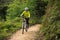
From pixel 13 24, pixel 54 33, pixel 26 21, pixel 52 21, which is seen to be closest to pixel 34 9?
pixel 13 24

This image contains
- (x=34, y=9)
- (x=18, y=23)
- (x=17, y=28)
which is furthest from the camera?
(x=34, y=9)

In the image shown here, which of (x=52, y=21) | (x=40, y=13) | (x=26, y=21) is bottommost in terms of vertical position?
(x=40, y=13)

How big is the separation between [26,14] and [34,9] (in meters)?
7.63

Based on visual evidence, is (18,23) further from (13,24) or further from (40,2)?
(40,2)

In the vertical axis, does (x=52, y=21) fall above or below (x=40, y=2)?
above

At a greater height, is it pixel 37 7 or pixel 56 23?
pixel 56 23

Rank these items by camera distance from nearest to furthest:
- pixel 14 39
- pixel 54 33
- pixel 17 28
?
pixel 54 33
pixel 14 39
pixel 17 28

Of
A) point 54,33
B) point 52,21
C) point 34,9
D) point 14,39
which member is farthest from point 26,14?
point 34,9

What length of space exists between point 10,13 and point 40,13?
10.1ft

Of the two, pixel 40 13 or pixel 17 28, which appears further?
pixel 40 13

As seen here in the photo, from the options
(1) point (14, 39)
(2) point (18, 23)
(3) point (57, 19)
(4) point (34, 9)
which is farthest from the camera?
(4) point (34, 9)

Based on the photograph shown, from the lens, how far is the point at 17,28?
17781 mm

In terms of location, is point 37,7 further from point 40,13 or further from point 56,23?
point 56,23

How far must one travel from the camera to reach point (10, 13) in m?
21.9
